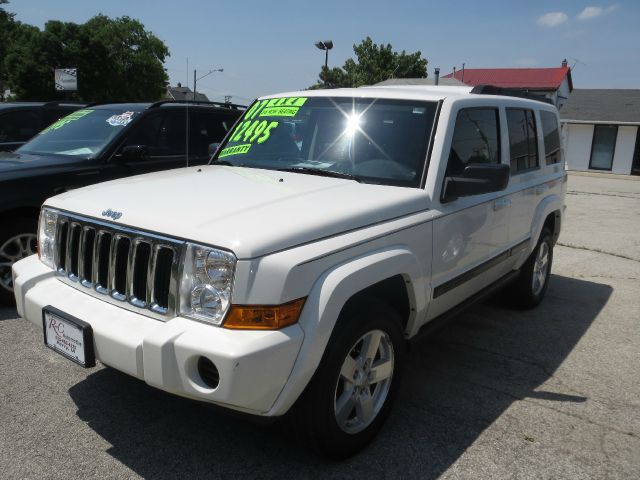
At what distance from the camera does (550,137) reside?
→ 511cm

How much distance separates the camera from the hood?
7.72 ft

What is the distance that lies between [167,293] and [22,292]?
41.4 inches

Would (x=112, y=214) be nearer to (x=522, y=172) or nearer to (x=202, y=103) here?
(x=522, y=172)

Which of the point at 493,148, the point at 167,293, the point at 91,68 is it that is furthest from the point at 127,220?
the point at 91,68

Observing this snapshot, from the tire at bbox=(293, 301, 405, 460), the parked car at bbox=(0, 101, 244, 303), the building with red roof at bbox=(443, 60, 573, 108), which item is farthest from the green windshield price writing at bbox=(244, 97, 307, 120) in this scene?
the building with red roof at bbox=(443, 60, 573, 108)

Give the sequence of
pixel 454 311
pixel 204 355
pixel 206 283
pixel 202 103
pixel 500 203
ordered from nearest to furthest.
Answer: pixel 204 355, pixel 206 283, pixel 454 311, pixel 500 203, pixel 202 103

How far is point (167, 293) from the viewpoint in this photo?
97.1 inches

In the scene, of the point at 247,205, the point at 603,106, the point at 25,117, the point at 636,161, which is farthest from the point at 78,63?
the point at 247,205

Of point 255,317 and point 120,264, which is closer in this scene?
point 255,317

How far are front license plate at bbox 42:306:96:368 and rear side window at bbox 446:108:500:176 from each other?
213 cm

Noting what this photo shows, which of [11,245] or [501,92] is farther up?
[501,92]

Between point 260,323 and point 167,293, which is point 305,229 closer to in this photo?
point 260,323

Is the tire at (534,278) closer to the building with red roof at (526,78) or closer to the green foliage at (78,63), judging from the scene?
the green foliage at (78,63)

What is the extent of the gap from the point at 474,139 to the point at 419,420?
6.00 ft
